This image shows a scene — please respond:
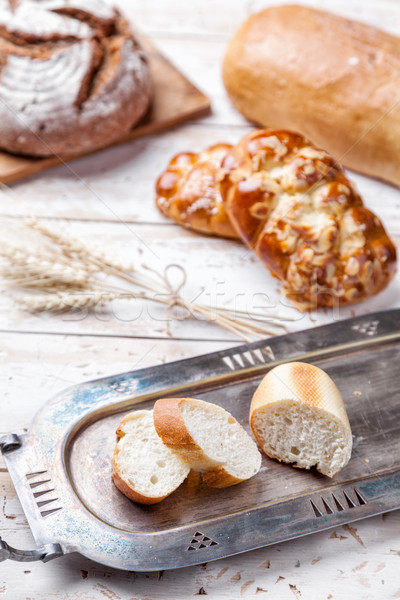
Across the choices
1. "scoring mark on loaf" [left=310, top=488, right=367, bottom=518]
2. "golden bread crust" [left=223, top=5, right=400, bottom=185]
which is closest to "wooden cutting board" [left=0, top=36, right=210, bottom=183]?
"golden bread crust" [left=223, top=5, right=400, bottom=185]

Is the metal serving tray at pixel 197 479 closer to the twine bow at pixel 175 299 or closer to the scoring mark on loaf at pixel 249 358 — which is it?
the scoring mark on loaf at pixel 249 358

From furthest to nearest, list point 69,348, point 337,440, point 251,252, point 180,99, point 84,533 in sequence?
point 180,99, point 251,252, point 69,348, point 337,440, point 84,533

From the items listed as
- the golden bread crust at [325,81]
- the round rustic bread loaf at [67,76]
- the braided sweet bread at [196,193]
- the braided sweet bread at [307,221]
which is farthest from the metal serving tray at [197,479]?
the round rustic bread loaf at [67,76]

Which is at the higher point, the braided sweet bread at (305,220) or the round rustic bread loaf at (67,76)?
the round rustic bread loaf at (67,76)

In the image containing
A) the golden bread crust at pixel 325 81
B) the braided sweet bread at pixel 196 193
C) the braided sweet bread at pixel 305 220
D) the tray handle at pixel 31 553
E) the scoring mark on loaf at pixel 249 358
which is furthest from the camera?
the golden bread crust at pixel 325 81

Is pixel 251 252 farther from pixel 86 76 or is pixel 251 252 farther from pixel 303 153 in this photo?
pixel 86 76

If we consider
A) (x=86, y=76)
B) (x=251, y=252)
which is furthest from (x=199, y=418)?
(x=86, y=76)
